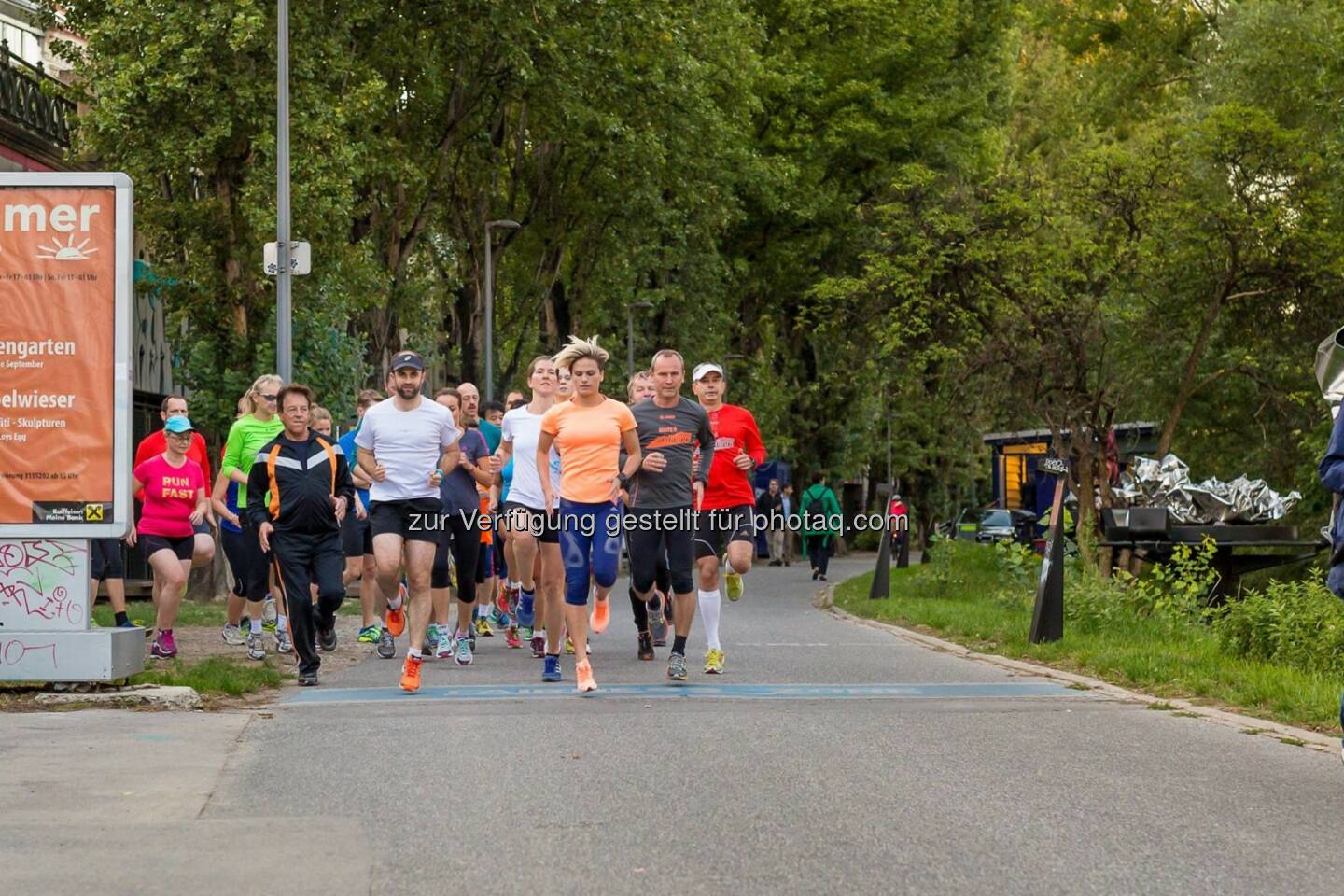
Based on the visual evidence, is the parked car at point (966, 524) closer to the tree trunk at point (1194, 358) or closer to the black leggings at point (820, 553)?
the black leggings at point (820, 553)

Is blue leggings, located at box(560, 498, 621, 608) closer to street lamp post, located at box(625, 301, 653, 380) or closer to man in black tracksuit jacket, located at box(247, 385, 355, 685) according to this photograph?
man in black tracksuit jacket, located at box(247, 385, 355, 685)

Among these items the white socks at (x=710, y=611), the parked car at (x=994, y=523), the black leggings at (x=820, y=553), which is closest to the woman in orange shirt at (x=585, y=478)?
the white socks at (x=710, y=611)

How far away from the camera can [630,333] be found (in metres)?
47.3

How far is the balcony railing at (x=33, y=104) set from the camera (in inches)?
938

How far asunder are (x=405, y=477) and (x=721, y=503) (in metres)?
2.08

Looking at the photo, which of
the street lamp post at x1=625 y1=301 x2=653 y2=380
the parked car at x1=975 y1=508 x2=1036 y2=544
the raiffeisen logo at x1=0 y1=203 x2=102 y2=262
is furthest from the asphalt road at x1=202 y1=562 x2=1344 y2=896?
the parked car at x1=975 y1=508 x2=1036 y2=544

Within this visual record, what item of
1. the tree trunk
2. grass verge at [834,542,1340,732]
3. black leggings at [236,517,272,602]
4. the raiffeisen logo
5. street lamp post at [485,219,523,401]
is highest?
street lamp post at [485,219,523,401]

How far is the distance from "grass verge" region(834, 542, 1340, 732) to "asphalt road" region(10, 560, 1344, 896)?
30.2 inches

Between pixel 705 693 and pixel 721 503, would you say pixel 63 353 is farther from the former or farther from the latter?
pixel 721 503

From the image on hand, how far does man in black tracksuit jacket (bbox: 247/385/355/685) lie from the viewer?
39.9 feet

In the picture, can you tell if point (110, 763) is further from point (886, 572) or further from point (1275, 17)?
point (1275, 17)

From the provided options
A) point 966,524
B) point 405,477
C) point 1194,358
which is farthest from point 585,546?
point 966,524

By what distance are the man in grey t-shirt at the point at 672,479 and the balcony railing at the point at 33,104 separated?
14.0 metres

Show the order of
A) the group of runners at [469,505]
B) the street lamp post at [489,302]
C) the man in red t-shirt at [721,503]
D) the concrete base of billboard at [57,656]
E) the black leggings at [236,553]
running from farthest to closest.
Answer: the street lamp post at [489,302], the black leggings at [236,553], the man in red t-shirt at [721,503], the group of runners at [469,505], the concrete base of billboard at [57,656]
